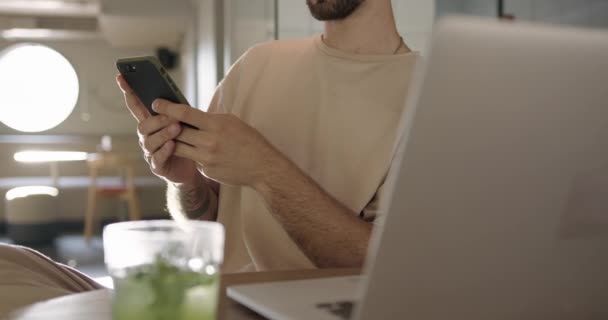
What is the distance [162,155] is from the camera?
3.19ft

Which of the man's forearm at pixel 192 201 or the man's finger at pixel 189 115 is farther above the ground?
the man's finger at pixel 189 115

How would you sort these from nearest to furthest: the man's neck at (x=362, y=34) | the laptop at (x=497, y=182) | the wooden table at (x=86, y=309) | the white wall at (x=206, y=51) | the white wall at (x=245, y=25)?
the laptop at (x=497, y=182) < the wooden table at (x=86, y=309) < the man's neck at (x=362, y=34) < the white wall at (x=245, y=25) < the white wall at (x=206, y=51)

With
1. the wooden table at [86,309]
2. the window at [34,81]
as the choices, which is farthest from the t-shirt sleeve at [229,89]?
the window at [34,81]

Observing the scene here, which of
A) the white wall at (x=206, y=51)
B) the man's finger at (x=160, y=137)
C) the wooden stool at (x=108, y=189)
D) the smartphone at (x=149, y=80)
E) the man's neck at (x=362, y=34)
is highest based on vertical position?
the man's neck at (x=362, y=34)

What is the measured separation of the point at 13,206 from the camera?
5.53 metres

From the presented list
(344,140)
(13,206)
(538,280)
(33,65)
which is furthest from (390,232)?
(33,65)

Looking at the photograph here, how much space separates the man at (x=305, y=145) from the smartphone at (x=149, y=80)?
0.08ft

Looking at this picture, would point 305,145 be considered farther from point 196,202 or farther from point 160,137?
point 160,137

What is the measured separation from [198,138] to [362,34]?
0.49 meters

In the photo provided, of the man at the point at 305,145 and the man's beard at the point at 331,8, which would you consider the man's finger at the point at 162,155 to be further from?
the man's beard at the point at 331,8

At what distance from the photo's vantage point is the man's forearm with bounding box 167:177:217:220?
1.18 meters

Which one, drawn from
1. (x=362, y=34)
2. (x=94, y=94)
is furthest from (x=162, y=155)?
(x=94, y=94)

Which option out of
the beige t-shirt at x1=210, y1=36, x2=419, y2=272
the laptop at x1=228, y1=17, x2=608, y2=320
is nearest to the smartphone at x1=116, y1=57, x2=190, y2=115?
the beige t-shirt at x1=210, y1=36, x2=419, y2=272

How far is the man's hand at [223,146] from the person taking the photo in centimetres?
90
